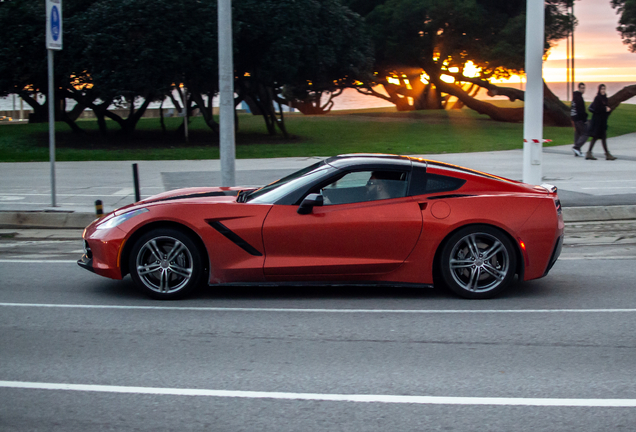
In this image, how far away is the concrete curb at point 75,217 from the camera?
36.0ft

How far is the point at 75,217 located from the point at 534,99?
7700mm

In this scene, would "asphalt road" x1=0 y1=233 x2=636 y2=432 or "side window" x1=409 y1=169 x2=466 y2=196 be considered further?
"side window" x1=409 y1=169 x2=466 y2=196

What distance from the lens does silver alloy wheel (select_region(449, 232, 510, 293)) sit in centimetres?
648

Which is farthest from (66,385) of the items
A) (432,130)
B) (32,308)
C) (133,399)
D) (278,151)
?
(432,130)

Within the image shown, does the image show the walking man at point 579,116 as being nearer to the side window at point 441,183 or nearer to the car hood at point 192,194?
the side window at point 441,183

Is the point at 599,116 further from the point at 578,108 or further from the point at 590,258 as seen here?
the point at 590,258

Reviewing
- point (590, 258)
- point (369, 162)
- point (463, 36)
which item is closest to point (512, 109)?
point (463, 36)

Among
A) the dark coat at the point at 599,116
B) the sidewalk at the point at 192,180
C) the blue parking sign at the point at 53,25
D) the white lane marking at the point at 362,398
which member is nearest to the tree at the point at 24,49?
the sidewalk at the point at 192,180

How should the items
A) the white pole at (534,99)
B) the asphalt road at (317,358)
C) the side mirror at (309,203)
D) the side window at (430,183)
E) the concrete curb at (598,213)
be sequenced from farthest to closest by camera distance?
the white pole at (534,99)
the concrete curb at (598,213)
the side window at (430,183)
the side mirror at (309,203)
the asphalt road at (317,358)

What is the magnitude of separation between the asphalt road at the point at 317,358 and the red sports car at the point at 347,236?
0.27 m

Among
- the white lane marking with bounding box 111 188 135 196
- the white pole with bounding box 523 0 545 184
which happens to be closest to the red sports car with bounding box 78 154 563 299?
the white pole with bounding box 523 0 545 184

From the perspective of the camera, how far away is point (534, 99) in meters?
11.6

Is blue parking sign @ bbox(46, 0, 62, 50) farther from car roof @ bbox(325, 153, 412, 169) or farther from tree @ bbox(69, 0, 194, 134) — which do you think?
tree @ bbox(69, 0, 194, 134)

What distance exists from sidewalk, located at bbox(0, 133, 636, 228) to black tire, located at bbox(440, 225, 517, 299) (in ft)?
16.9
